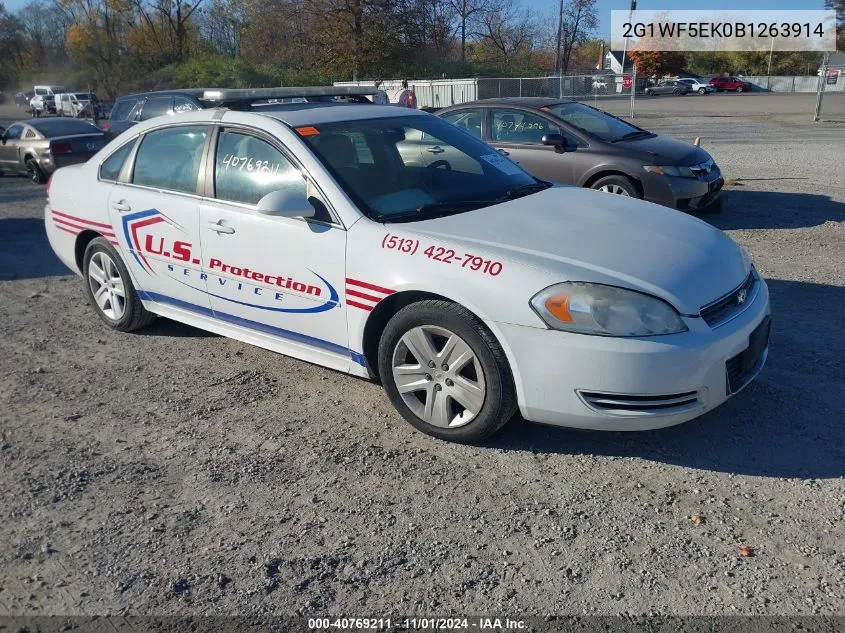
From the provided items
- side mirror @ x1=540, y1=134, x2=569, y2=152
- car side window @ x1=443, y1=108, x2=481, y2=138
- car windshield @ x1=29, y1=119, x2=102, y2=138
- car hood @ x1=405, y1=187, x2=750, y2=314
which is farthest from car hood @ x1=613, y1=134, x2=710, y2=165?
car windshield @ x1=29, y1=119, x2=102, y2=138

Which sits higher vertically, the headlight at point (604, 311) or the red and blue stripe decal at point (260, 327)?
the headlight at point (604, 311)

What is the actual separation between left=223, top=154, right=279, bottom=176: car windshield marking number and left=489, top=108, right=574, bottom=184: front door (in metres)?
5.06

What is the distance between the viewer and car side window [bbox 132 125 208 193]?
4.85 metres

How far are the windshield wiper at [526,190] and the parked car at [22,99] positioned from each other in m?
61.5

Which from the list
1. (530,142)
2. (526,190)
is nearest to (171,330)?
(526,190)

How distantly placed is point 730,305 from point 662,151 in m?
5.77

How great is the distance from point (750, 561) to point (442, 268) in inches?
71.1

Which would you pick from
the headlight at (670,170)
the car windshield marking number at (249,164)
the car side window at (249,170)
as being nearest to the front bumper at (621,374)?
the car side window at (249,170)

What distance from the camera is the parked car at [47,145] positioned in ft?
48.5

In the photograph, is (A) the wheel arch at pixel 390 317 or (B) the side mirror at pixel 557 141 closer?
(A) the wheel arch at pixel 390 317

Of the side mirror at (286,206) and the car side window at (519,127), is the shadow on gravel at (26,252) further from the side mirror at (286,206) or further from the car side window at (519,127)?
the car side window at (519,127)

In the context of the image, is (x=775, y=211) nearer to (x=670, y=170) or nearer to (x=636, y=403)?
(x=670, y=170)

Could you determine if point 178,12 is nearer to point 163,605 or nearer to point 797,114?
point 797,114

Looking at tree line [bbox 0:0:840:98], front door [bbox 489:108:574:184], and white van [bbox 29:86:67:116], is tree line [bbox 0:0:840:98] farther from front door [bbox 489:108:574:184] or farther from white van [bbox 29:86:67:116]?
front door [bbox 489:108:574:184]
